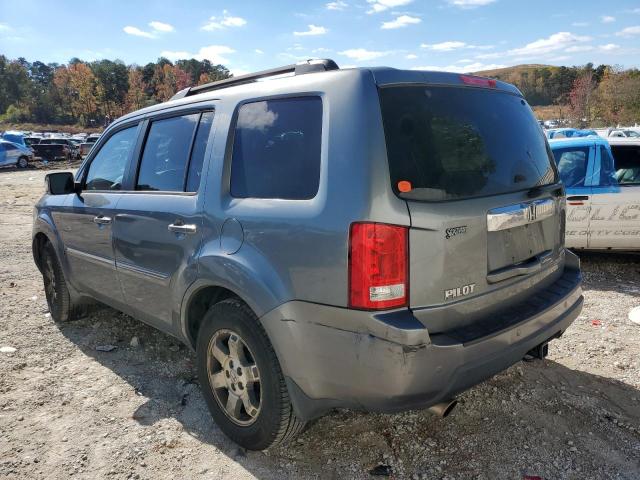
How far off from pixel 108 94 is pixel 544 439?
93.4 m

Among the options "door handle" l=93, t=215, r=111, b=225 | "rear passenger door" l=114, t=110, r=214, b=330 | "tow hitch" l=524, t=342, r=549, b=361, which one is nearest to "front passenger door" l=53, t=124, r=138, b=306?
"door handle" l=93, t=215, r=111, b=225

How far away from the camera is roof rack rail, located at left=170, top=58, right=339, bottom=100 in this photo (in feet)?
8.28

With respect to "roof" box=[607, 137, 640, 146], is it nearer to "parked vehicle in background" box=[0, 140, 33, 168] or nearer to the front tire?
the front tire

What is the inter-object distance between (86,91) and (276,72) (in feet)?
295

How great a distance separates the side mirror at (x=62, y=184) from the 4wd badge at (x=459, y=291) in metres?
3.40

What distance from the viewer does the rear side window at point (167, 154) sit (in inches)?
122

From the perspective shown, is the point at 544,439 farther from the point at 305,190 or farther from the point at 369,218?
the point at 305,190

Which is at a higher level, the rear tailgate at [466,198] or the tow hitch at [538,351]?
the rear tailgate at [466,198]

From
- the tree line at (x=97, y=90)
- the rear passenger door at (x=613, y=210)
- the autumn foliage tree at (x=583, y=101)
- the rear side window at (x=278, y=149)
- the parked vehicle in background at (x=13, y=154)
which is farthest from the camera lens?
the tree line at (x=97, y=90)

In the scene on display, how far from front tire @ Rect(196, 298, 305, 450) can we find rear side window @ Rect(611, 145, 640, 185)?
5.69 meters

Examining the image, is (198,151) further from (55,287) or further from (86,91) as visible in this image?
(86,91)

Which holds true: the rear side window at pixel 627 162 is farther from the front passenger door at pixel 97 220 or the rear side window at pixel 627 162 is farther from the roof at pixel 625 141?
the front passenger door at pixel 97 220

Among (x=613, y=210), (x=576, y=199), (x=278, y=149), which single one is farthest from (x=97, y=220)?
(x=613, y=210)

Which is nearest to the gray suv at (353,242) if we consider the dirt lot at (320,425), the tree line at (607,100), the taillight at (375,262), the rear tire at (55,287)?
the taillight at (375,262)
